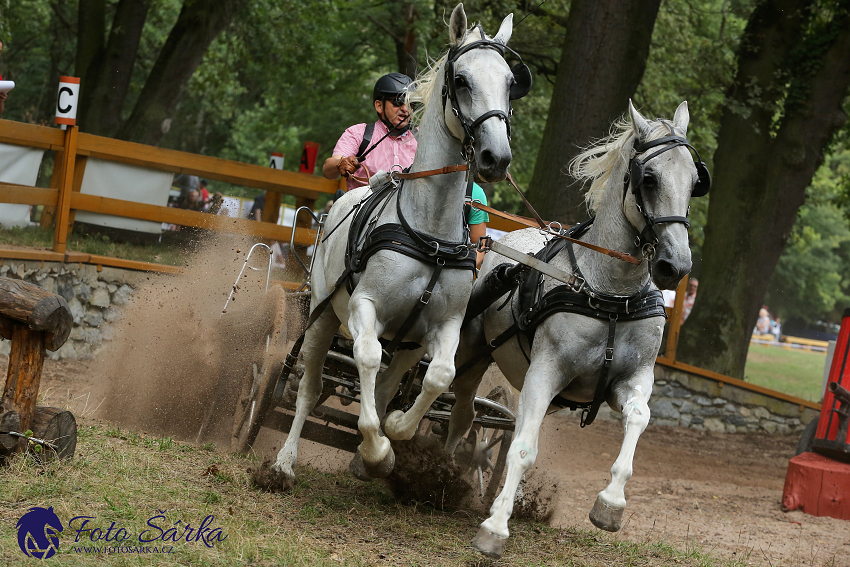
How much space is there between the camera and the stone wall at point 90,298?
873 centimetres

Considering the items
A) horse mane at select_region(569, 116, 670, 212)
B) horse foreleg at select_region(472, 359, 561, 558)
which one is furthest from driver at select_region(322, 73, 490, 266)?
horse foreleg at select_region(472, 359, 561, 558)

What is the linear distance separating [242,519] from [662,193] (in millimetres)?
2642

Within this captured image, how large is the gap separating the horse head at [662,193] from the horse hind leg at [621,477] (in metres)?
0.63

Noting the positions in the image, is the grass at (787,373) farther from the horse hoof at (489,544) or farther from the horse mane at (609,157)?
the horse hoof at (489,544)

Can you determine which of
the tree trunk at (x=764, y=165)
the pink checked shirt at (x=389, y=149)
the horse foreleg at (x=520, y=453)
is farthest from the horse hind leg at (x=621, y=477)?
the tree trunk at (x=764, y=165)

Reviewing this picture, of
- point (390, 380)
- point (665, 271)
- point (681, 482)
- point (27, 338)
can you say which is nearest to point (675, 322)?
point (681, 482)

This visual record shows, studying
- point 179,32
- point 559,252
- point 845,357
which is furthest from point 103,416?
point 179,32

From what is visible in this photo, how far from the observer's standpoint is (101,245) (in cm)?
932

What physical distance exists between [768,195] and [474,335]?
8376mm

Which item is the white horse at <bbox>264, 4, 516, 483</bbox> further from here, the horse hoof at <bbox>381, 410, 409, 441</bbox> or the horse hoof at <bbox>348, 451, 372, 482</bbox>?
the horse hoof at <bbox>348, 451, 372, 482</bbox>

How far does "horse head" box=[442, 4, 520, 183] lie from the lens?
386cm

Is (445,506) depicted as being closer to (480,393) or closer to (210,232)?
(480,393)

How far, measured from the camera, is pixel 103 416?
21.5 feet

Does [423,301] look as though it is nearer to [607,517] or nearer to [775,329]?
[607,517]
